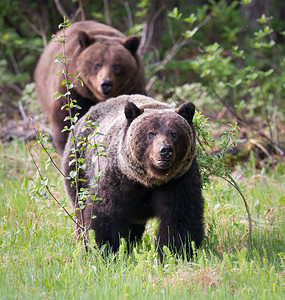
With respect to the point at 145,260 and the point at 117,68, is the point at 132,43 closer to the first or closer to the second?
the point at 117,68

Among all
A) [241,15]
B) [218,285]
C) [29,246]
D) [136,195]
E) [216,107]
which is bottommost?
[218,285]

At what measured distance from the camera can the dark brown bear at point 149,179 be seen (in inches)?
198

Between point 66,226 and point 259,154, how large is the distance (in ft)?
14.7

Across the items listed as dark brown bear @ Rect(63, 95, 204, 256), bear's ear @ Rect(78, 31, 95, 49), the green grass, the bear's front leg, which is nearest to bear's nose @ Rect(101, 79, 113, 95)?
bear's ear @ Rect(78, 31, 95, 49)

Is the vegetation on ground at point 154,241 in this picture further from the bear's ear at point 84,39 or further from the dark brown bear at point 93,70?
the bear's ear at point 84,39

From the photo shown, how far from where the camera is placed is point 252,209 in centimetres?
693

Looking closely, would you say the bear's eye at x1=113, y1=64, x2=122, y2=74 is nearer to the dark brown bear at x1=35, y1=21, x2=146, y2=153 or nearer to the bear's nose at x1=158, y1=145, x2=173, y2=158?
the dark brown bear at x1=35, y1=21, x2=146, y2=153

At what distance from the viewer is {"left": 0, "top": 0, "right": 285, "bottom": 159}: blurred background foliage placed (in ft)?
38.5

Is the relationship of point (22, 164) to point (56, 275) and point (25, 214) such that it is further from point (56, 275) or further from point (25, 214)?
point (56, 275)

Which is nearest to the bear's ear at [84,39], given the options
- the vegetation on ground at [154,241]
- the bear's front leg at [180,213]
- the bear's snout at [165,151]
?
the vegetation on ground at [154,241]

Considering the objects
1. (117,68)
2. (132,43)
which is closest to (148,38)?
(132,43)

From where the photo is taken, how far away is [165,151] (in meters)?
4.77

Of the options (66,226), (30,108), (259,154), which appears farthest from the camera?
(30,108)

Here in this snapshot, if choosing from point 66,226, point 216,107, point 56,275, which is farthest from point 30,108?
point 56,275
